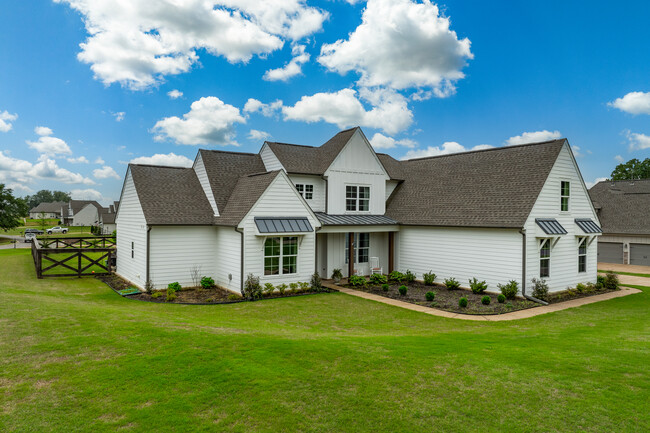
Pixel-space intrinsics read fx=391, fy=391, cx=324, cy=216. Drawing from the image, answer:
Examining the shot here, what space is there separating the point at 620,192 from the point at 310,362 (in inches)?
1490

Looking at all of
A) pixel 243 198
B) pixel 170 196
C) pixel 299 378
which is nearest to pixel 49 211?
pixel 170 196

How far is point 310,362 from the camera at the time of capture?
24.7 feet

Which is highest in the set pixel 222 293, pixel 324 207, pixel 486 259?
pixel 324 207

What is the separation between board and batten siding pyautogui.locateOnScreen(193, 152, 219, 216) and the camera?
19672 mm

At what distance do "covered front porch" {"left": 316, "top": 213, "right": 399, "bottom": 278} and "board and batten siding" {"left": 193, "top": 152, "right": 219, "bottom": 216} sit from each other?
17.7 feet

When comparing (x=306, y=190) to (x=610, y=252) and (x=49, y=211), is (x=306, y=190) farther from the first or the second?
(x=49, y=211)

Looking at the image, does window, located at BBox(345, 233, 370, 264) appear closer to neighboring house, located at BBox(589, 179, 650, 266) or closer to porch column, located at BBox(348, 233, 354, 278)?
porch column, located at BBox(348, 233, 354, 278)

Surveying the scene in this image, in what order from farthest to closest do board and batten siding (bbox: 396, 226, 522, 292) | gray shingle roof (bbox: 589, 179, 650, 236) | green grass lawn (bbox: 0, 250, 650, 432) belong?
1. gray shingle roof (bbox: 589, 179, 650, 236)
2. board and batten siding (bbox: 396, 226, 522, 292)
3. green grass lawn (bbox: 0, 250, 650, 432)

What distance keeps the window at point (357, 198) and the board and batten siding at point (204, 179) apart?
733 cm

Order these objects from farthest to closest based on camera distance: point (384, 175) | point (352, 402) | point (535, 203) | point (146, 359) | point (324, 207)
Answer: point (384, 175) → point (324, 207) → point (535, 203) → point (146, 359) → point (352, 402)

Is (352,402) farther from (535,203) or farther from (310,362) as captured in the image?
(535,203)

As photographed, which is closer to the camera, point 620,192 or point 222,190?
point 222,190

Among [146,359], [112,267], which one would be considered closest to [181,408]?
[146,359]

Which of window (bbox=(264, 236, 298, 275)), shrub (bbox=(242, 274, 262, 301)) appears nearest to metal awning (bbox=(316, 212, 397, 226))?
window (bbox=(264, 236, 298, 275))
